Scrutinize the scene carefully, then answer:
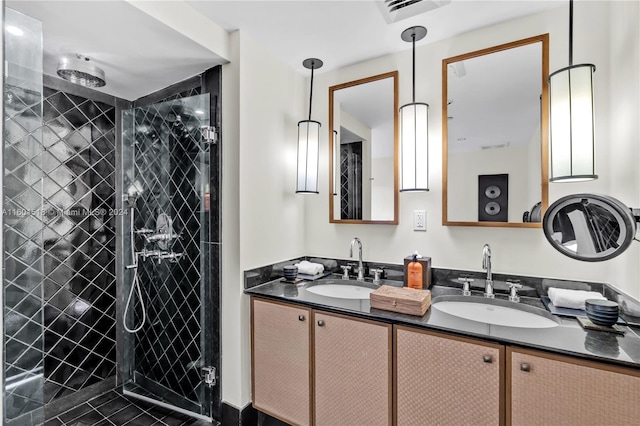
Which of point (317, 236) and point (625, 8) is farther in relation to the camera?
point (317, 236)

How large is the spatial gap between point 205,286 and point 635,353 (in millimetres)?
2010

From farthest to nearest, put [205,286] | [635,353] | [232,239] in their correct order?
1. [205,286]
2. [232,239]
3. [635,353]

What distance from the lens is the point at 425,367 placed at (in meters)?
1.29

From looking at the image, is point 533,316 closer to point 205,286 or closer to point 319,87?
point 205,286

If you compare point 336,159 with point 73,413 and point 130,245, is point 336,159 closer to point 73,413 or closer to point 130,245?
point 130,245

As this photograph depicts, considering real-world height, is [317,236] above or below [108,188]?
below

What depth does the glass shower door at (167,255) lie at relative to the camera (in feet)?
6.44

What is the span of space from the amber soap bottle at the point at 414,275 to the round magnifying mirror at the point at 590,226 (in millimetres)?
631

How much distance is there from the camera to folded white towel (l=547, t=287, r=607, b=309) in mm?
1378

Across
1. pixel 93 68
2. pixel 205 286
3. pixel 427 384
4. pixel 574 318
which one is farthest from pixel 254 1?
pixel 574 318

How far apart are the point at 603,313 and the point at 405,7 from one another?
5.38 feet

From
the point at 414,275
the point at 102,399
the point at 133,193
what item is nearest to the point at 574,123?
the point at 414,275

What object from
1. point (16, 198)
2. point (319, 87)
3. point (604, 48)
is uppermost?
point (319, 87)

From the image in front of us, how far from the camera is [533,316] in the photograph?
56.1 inches
